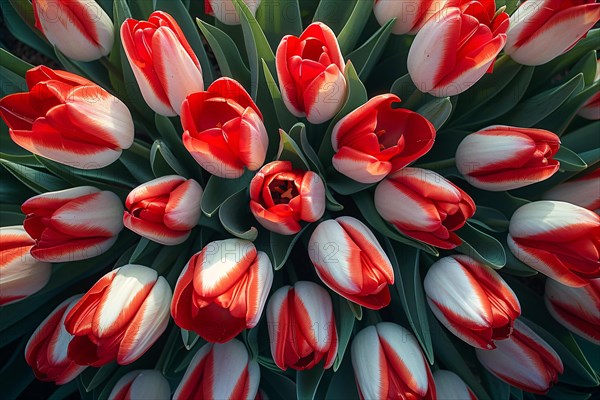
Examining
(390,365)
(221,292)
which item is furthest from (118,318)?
(390,365)

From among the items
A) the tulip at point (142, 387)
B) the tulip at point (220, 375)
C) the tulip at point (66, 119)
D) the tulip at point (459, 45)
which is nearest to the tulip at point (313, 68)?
the tulip at point (459, 45)

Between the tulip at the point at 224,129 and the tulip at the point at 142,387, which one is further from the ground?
the tulip at the point at 224,129

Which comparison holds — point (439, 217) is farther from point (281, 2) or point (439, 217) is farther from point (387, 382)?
point (281, 2)

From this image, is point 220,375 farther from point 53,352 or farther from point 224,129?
point 224,129

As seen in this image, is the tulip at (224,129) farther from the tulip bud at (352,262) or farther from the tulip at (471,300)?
the tulip at (471,300)

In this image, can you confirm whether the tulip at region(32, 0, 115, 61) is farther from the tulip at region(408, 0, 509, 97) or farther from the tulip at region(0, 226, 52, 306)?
the tulip at region(408, 0, 509, 97)

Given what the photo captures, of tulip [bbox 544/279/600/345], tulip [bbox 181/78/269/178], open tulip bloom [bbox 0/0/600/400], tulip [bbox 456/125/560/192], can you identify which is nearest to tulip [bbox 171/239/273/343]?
open tulip bloom [bbox 0/0/600/400]
